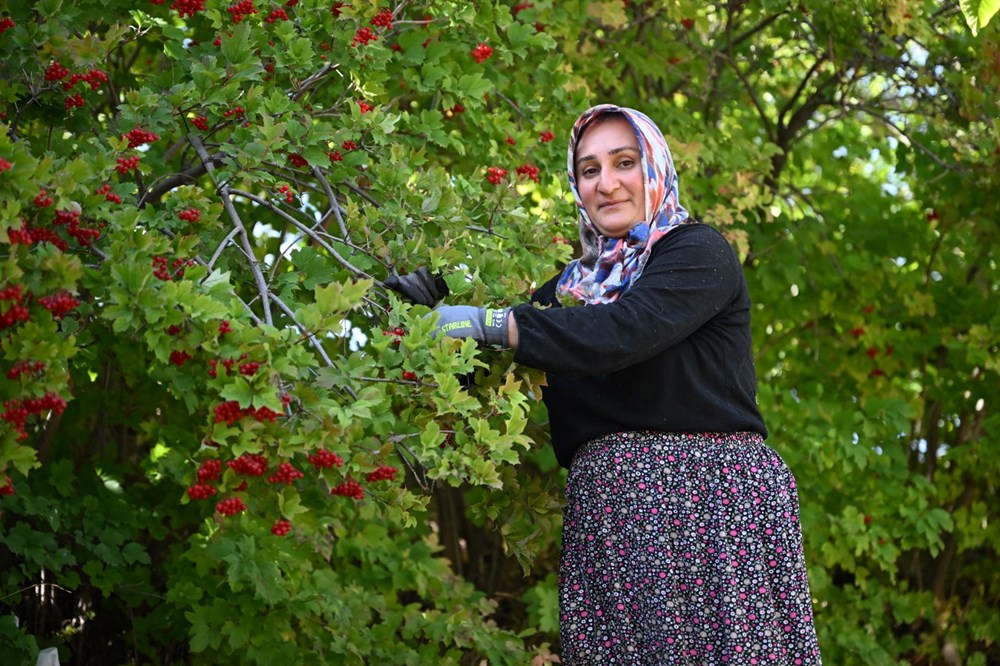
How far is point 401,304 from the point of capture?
2.47 metres

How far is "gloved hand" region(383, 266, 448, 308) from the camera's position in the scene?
2635 mm

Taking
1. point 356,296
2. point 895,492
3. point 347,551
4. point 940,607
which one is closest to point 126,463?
point 347,551

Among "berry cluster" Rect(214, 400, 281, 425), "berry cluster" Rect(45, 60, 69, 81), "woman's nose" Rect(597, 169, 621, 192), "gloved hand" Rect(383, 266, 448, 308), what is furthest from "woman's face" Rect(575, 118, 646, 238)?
"berry cluster" Rect(45, 60, 69, 81)

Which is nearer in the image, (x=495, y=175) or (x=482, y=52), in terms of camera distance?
(x=495, y=175)

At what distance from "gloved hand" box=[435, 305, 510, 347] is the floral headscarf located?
0.35 meters

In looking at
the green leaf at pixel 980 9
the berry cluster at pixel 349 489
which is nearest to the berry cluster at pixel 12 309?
the berry cluster at pixel 349 489

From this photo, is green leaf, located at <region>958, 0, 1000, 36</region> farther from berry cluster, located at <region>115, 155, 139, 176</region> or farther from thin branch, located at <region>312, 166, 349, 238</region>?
berry cluster, located at <region>115, 155, 139, 176</region>

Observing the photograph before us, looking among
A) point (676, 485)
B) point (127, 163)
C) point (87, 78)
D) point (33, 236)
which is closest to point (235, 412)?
point (33, 236)

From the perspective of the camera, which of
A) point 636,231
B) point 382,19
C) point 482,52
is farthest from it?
point 482,52

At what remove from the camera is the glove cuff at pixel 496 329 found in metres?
2.44

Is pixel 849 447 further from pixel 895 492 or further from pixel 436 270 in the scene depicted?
pixel 436 270

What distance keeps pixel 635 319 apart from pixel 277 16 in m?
1.33

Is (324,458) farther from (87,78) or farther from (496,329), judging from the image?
(87,78)

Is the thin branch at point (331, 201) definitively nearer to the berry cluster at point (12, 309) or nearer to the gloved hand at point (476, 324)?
the gloved hand at point (476, 324)
